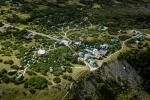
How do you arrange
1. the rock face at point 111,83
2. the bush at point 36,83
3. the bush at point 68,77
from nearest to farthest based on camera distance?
the bush at point 36,83 → the bush at point 68,77 → the rock face at point 111,83

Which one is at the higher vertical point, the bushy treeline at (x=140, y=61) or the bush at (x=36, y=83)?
the bush at (x=36, y=83)

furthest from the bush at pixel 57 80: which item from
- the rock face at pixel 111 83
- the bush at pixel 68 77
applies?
the rock face at pixel 111 83

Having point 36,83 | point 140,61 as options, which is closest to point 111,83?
point 140,61

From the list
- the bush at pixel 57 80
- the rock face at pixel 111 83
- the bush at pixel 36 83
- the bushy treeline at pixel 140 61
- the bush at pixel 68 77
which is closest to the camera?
the bush at pixel 36 83

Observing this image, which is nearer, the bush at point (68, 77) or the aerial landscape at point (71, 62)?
the aerial landscape at point (71, 62)

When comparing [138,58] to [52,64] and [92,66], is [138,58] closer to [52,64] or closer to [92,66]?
[92,66]

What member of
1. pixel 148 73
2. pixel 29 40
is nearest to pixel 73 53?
pixel 29 40

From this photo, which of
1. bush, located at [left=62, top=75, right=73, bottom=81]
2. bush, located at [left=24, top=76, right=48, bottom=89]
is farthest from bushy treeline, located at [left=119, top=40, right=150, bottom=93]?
bush, located at [left=24, top=76, right=48, bottom=89]

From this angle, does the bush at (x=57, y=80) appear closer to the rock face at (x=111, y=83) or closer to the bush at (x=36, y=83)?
the bush at (x=36, y=83)

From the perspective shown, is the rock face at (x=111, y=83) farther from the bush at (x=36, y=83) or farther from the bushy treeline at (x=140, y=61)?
the bush at (x=36, y=83)
